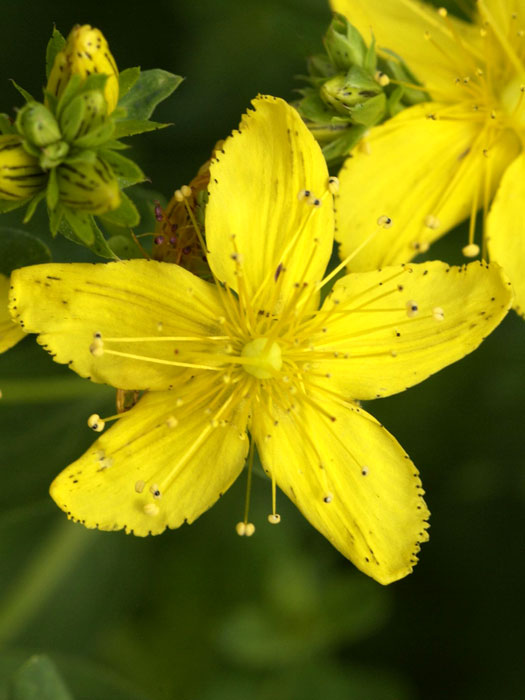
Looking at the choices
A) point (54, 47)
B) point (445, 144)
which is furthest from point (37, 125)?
point (445, 144)

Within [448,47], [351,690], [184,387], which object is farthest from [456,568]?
[448,47]

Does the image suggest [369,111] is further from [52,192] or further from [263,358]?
[52,192]

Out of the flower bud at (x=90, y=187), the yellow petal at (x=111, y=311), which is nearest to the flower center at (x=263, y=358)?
the yellow petal at (x=111, y=311)

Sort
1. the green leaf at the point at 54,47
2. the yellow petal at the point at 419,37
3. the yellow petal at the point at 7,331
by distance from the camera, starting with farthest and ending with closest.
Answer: the yellow petal at the point at 419,37
the yellow petal at the point at 7,331
the green leaf at the point at 54,47

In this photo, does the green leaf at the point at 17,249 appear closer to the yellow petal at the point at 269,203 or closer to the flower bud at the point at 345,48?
the yellow petal at the point at 269,203

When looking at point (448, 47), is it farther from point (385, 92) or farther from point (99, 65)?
point (99, 65)

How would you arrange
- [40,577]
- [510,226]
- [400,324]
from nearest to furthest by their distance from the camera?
[400,324] → [510,226] → [40,577]
